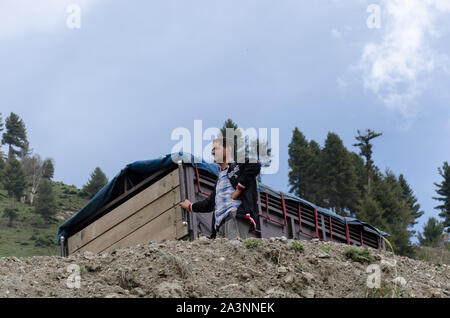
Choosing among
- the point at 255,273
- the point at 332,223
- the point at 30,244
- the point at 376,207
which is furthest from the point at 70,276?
the point at 30,244

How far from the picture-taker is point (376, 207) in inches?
1953

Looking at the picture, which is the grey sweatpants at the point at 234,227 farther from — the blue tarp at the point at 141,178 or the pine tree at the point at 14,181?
the pine tree at the point at 14,181

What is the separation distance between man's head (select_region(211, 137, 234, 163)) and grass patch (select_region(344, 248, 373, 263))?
2153 mm

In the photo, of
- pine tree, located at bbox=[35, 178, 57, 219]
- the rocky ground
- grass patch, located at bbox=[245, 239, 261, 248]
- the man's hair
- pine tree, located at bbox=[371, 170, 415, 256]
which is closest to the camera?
the rocky ground

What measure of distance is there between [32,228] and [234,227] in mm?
69964

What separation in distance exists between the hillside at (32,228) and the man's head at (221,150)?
49928 mm

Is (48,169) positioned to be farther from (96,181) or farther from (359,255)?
(359,255)

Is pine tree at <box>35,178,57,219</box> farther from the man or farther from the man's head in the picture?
the man's head

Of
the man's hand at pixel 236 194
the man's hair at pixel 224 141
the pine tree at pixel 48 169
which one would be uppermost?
the pine tree at pixel 48 169

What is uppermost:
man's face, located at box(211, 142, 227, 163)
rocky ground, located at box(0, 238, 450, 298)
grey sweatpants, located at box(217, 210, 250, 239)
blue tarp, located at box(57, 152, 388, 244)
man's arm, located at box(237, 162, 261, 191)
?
blue tarp, located at box(57, 152, 388, 244)

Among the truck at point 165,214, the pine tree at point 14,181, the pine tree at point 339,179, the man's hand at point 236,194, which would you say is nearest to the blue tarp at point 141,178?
the truck at point 165,214

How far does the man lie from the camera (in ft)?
26.4

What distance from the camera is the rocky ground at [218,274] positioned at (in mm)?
5863

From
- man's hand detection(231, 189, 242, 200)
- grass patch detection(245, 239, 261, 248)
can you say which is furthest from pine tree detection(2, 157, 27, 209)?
grass patch detection(245, 239, 261, 248)
